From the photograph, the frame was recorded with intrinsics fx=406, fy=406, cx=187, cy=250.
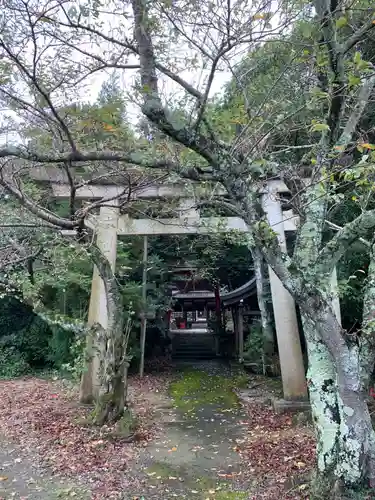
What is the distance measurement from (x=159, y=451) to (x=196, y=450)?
45cm

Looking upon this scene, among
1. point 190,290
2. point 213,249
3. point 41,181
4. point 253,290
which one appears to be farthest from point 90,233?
point 190,290

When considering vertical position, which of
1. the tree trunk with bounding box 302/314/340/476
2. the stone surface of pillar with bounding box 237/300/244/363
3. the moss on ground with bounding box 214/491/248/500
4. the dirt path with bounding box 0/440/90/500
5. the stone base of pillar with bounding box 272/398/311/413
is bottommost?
the moss on ground with bounding box 214/491/248/500

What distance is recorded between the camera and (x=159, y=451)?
4887 mm

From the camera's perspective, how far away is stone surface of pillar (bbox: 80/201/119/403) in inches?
259

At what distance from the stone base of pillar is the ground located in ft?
0.72

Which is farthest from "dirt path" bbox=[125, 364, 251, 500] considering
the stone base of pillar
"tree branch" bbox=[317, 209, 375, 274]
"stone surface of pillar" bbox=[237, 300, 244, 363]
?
"stone surface of pillar" bbox=[237, 300, 244, 363]

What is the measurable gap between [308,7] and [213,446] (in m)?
4.96

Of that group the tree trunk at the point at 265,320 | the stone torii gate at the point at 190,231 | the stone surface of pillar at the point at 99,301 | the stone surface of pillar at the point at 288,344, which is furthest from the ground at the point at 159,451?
the tree trunk at the point at 265,320

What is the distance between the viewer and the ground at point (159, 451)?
3.79 metres

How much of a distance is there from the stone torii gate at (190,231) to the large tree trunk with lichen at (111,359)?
893 mm

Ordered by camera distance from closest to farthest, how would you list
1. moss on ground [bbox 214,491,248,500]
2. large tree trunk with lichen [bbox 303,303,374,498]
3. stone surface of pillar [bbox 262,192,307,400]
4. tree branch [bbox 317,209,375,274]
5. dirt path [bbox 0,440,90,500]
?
large tree trunk with lichen [bbox 303,303,374,498] < tree branch [bbox 317,209,375,274] < moss on ground [bbox 214,491,248,500] < dirt path [bbox 0,440,90,500] < stone surface of pillar [bbox 262,192,307,400]

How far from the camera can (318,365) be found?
11.3 ft

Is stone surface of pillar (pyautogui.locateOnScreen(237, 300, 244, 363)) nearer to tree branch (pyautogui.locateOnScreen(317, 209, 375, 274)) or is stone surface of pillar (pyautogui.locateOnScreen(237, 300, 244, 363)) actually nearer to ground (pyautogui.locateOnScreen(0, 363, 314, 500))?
ground (pyautogui.locateOnScreen(0, 363, 314, 500))

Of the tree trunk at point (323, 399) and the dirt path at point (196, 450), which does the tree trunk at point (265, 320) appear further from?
the tree trunk at point (323, 399)
